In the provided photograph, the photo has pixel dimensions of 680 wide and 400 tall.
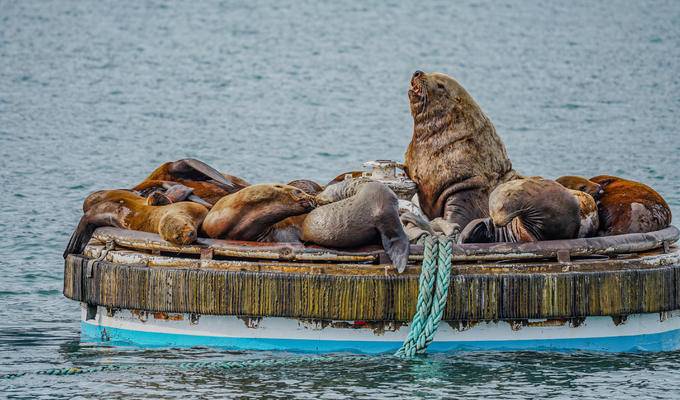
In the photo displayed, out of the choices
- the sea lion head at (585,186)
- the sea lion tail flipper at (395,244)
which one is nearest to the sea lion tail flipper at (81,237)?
the sea lion tail flipper at (395,244)

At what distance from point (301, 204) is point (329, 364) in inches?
52.1

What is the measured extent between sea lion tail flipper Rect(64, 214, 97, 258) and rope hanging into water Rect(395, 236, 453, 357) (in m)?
2.98

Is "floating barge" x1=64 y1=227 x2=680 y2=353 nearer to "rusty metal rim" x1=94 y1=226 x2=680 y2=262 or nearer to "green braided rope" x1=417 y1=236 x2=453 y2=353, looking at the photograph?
"rusty metal rim" x1=94 y1=226 x2=680 y2=262

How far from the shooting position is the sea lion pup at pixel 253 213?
43.4 ft

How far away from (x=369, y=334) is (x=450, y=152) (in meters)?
2.27

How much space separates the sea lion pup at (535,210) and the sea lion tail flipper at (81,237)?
131 inches

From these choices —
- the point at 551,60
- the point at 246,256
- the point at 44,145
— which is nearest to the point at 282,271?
the point at 246,256

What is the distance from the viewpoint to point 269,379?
41.2 ft

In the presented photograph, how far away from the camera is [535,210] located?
1323 centimetres

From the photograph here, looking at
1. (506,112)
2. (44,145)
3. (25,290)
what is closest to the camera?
(25,290)

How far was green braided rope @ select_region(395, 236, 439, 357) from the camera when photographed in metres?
12.6

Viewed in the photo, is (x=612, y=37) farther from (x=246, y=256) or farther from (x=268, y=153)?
(x=246, y=256)

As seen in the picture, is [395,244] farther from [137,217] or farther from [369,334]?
[137,217]

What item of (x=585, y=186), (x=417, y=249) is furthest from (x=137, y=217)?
(x=585, y=186)
